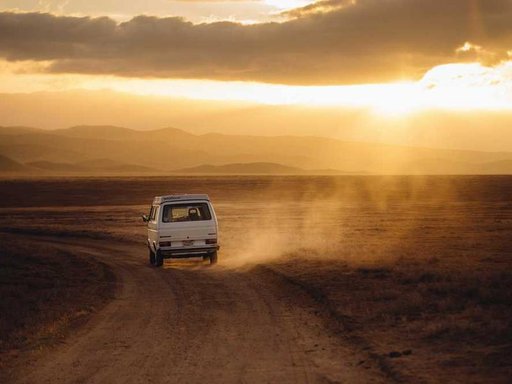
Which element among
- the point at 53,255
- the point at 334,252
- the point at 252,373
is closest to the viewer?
the point at 252,373

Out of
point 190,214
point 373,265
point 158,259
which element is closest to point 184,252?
point 158,259

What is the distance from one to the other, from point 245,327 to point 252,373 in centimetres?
364

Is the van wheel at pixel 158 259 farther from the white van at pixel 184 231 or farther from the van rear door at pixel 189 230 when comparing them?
the van rear door at pixel 189 230

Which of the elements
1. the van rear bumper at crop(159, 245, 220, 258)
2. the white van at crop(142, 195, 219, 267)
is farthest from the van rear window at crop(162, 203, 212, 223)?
the van rear bumper at crop(159, 245, 220, 258)

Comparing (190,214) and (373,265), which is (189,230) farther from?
(373,265)

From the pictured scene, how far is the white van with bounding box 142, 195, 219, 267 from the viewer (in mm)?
26422

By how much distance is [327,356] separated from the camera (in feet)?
39.3

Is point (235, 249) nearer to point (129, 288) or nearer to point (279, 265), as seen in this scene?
point (279, 265)

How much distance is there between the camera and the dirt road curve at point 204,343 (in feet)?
35.3

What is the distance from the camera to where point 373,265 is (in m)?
25.1

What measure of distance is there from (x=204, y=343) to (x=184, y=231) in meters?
13.6

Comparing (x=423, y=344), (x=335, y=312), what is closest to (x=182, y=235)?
(x=335, y=312)

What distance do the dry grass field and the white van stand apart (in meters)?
1.42

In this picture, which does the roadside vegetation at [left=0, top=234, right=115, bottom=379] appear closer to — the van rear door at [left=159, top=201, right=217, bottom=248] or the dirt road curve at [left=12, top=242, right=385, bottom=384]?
the dirt road curve at [left=12, top=242, right=385, bottom=384]
